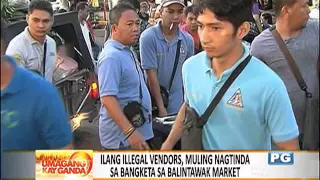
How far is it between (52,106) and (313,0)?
3.70 feet

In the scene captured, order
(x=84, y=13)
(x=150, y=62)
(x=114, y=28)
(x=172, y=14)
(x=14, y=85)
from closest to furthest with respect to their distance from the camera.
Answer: (x=14, y=85)
(x=84, y=13)
(x=114, y=28)
(x=150, y=62)
(x=172, y=14)

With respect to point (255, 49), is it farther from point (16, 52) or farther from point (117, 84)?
point (16, 52)

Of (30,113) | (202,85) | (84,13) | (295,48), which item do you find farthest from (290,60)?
(30,113)

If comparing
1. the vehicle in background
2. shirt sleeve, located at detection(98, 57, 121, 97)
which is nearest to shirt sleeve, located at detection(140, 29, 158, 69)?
the vehicle in background

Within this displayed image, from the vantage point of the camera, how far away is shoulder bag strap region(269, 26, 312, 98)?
2193 millimetres

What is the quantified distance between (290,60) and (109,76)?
0.83 metres

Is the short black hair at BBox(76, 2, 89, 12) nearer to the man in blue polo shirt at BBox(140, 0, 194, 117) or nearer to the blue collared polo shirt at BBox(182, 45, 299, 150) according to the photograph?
the man in blue polo shirt at BBox(140, 0, 194, 117)

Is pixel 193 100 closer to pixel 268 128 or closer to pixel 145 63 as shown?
pixel 268 128

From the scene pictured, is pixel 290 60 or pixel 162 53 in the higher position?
pixel 290 60

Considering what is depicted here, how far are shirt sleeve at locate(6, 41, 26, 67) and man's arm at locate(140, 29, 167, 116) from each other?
907 mm

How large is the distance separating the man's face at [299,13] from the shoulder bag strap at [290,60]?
93 mm

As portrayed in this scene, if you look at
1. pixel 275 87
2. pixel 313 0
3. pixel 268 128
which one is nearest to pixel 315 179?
pixel 268 128

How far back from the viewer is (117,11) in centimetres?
262

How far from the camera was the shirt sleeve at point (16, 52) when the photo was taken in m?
2.00
